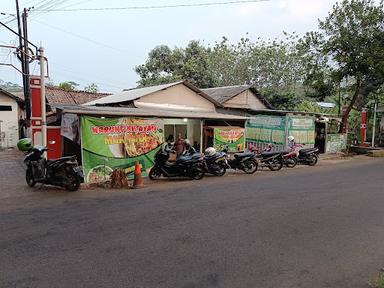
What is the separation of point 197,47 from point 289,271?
3734 centimetres

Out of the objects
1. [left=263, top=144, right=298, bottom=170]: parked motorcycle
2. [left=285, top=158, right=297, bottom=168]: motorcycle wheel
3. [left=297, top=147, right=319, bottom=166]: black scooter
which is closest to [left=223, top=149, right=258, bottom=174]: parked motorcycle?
[left=263, top=144, right=298, bottom=170]: parked motorcycle

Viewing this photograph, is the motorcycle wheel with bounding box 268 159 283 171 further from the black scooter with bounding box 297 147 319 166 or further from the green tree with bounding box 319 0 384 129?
the green tree with bounding box 319 0 384 129

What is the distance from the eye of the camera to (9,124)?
2409 cm

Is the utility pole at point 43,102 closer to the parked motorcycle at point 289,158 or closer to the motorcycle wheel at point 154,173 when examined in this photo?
the motorcycle wheel at point 154,173

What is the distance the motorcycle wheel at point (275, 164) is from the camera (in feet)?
49.4

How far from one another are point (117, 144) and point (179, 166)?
226 centimetres

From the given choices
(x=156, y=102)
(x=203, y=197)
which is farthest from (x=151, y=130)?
(x=156, y=102)

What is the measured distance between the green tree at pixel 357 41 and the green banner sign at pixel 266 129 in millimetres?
5398

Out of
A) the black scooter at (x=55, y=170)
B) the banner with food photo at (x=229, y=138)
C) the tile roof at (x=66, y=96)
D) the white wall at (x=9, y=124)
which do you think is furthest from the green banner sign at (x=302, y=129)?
the white wall at (x=9, y=124)

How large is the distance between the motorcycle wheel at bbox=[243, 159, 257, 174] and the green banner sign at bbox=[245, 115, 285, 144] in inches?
223

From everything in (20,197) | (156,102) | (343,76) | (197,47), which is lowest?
(20,197)

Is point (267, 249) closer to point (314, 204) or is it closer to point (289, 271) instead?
point (289, 271)

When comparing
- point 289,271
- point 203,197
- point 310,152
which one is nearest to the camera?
point 289,271

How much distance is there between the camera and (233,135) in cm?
1678
